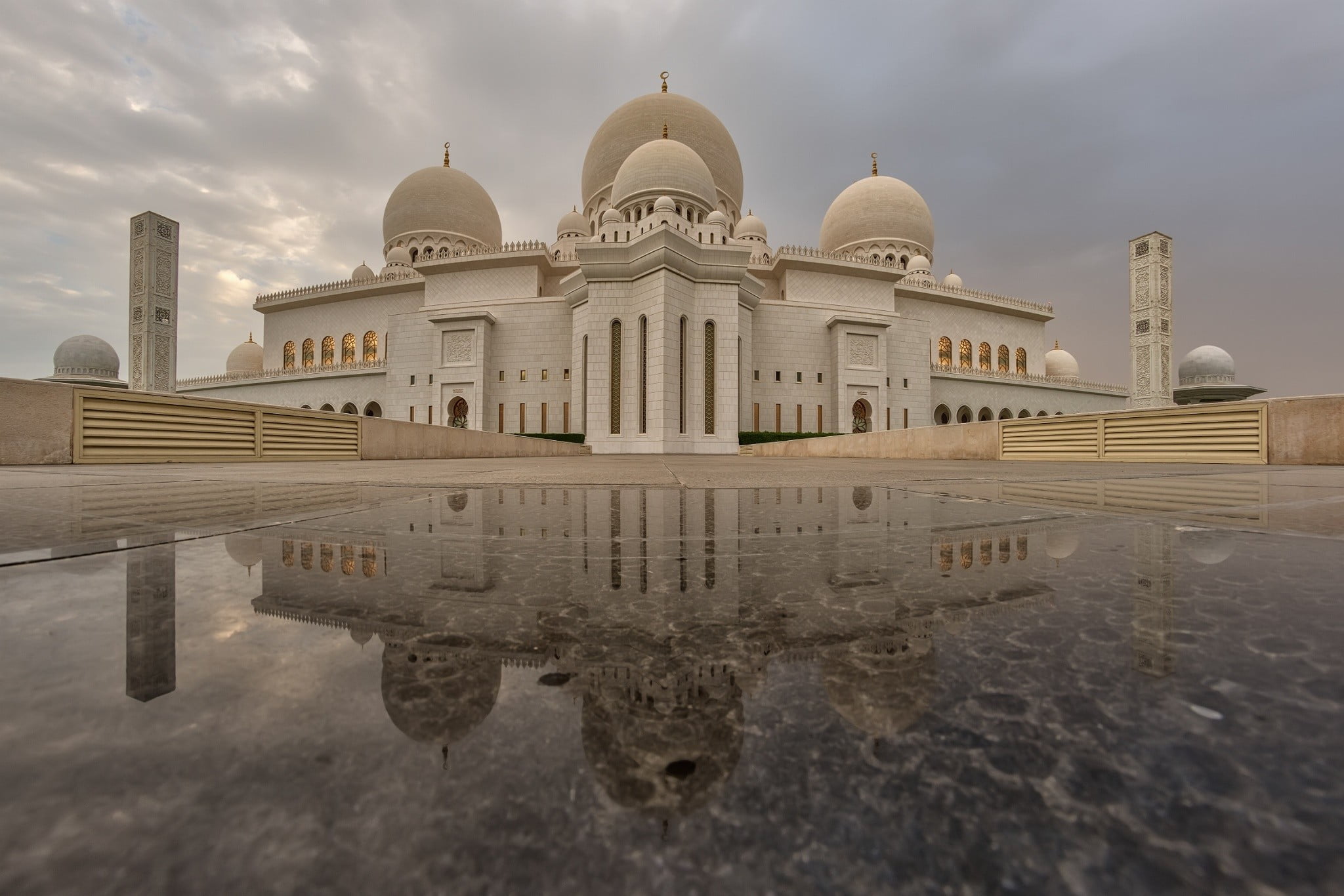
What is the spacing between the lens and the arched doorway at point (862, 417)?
20.1 metres

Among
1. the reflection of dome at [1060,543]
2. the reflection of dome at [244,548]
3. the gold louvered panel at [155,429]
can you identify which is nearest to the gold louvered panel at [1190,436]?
the reflection of dome at [1060,543]

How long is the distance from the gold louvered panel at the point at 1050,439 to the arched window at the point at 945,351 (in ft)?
64.9

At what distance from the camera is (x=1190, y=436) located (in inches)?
229

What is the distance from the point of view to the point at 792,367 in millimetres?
19828

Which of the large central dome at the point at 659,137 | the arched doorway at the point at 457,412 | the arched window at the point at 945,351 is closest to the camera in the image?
the arched doorway at the point at 457,412

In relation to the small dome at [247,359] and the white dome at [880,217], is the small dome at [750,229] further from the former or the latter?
the small dome at [247,359]

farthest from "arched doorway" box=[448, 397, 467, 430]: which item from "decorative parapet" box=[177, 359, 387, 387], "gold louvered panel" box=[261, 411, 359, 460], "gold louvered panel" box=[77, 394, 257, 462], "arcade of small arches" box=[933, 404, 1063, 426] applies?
"arcade of small arches" box=[933, 404, 1063, 426]

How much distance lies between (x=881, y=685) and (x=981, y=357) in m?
30.8

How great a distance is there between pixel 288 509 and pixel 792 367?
19300 millimetres

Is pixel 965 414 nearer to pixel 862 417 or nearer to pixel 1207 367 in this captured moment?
pixel 862 417

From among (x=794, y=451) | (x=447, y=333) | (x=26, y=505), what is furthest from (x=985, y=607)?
(x=447, y=333)

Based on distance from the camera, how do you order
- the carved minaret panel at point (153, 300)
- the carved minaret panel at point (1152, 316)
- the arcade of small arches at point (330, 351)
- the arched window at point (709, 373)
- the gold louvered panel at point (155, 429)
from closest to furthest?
the gold louvered panel at point (155, 429)
the arched window at point (709, 373)
the carved minaret panel at point (153, 300)
the carved minaret panel at point (1152, 316)
the arcade of small arches at point (330, 351)

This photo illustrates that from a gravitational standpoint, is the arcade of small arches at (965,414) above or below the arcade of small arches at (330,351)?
below

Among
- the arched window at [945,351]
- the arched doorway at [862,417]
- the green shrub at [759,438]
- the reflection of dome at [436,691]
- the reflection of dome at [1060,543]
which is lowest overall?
the reflection of dome at [436,691]
